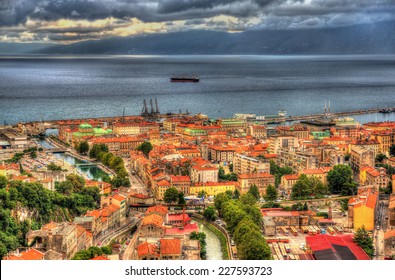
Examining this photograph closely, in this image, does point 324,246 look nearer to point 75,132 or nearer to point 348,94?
point 75,132

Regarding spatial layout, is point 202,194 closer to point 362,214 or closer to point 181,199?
point 181,199

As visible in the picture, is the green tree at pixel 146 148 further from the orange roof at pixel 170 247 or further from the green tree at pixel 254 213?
the orange roof at pixel 170 247

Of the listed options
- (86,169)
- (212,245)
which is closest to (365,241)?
(212,245)

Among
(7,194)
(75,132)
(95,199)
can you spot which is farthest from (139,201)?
(75,132)

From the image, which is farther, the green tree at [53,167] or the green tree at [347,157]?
the green tree at [347,157]

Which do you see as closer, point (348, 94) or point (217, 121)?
point (217, 121)

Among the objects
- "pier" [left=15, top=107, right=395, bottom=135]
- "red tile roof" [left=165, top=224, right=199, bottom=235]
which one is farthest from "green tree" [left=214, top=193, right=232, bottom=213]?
"pier" [left=15, top=107, right=395, bottom=135]

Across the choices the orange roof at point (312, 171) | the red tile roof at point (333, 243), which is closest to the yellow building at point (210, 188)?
the orange roof at point (312, 171)

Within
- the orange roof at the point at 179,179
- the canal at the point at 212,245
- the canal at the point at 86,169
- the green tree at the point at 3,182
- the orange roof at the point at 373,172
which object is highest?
the green tree at the point at 3,182
